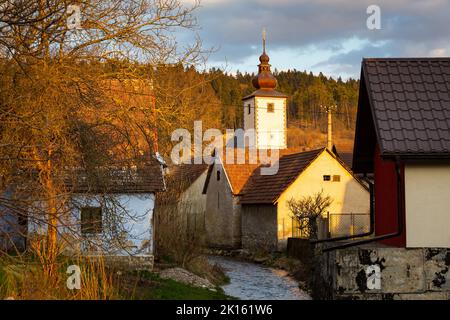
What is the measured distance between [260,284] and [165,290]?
17.9 feet

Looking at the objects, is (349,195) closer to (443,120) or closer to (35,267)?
(443,120)

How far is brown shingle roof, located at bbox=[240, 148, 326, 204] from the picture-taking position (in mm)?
29678

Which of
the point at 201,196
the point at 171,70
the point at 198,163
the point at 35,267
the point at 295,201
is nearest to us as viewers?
the point at 35,267

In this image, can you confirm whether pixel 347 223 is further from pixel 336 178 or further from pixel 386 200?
pixel 386 200

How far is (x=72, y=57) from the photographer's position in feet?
40.3

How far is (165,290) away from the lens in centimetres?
1500

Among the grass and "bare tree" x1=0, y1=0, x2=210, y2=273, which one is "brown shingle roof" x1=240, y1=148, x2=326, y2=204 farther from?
"bare tree" x1=0, y1=0, x2=210, y2=273

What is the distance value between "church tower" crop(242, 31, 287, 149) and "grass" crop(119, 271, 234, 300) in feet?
139

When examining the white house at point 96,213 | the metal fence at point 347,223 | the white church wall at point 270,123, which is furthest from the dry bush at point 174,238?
the white church wall at point 270,123

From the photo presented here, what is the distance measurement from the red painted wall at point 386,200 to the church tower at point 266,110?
140 ft

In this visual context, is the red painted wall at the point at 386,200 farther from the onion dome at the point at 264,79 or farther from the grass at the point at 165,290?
the onion dome at the point at 264,79
